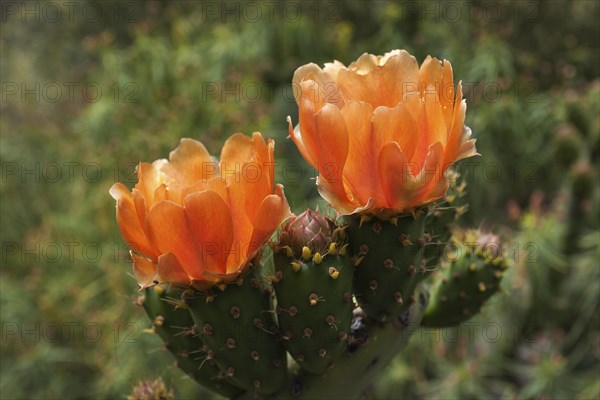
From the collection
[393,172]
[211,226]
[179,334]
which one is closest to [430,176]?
[393,172]

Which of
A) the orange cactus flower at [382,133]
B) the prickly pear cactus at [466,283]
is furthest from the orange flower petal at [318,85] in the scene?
the prickly pear cactus at [466,283]

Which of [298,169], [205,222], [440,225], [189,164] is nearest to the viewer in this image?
[205,222]

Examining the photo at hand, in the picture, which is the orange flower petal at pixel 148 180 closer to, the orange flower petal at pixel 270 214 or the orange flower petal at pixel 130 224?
the orange flower petal at pixel 130 224

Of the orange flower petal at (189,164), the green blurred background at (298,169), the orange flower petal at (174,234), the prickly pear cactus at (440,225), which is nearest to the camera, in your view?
the orange flower petal at (174,234)

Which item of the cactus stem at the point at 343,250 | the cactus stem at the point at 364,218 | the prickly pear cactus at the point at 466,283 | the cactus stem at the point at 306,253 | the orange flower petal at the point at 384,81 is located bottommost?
the prickly pear cactus at the point at 466,283

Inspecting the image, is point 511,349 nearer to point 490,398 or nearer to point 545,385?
point 490,398

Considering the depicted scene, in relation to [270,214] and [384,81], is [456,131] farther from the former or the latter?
[270,214]
